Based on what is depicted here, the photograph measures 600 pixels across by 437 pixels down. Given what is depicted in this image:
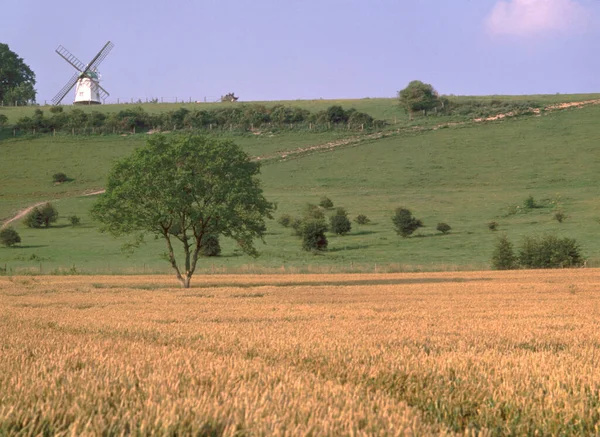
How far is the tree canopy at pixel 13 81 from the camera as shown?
164 meters

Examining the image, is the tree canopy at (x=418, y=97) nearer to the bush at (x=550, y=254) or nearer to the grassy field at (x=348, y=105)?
the grassy field at (x=348, y=105)

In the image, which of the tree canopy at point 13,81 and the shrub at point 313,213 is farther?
the tree canopy at point 13,81

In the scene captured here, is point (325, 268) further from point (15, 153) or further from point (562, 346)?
point (15, 153)

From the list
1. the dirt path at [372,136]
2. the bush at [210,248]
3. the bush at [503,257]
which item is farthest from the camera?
the dirt path at [372,136]

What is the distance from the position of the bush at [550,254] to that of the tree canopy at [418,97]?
87246mm

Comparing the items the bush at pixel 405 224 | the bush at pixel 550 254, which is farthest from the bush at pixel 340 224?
the bush at pixel 550 254

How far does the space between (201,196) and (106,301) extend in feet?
51.2

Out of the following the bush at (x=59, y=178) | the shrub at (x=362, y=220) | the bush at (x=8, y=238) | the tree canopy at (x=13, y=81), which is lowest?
the shrub at (x=362, y=220)

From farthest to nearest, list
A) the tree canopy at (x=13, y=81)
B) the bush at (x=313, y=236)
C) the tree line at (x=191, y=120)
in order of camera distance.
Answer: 1. the tree canopy at (x=13, y=81)
2. the tree line at (x=191, y=120)
3. the bush at (x=313, y=236)

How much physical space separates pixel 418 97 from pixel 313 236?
84.7 meters

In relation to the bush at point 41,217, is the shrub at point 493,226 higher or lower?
lower

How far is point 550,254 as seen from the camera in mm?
54000

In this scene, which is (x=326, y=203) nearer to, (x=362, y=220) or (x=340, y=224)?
(x=362, y=220)

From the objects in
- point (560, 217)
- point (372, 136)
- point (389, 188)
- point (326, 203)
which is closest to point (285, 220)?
point (326, 203)
